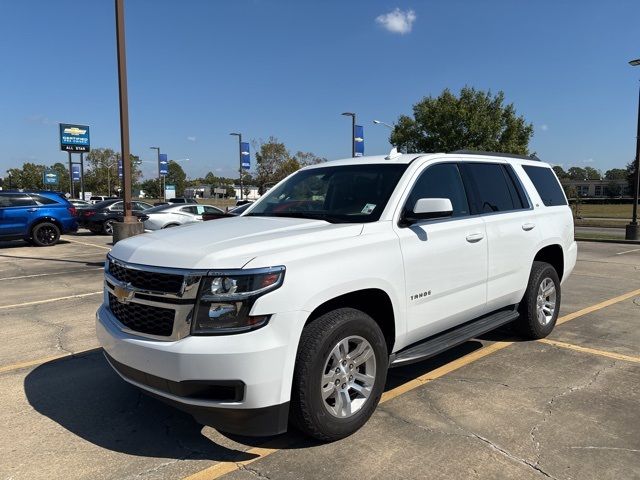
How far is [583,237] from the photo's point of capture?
19984 millimetres

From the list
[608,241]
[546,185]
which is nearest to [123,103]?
[546,185]

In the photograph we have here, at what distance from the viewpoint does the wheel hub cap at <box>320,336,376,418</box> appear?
319 centimetres

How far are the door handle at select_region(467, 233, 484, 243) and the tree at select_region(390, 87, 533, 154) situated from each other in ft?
120

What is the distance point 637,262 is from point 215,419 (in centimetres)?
1276

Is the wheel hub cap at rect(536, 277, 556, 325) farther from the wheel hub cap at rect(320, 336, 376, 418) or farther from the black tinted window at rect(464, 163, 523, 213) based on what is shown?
the wheel hub cap at rect(320, 336, 376, 418)

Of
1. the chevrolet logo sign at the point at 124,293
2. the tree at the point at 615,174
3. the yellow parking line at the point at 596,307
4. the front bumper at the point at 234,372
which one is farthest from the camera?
the tree at the point at 615,174

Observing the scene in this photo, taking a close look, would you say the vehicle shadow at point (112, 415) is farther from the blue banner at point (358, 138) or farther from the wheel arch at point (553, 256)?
the blue banner at point (358, 138)

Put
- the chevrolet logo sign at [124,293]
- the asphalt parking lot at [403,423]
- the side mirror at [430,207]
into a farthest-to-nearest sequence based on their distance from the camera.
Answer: the side mirror at [430,207] → the chevrolet logo sign at [124,293] → the asphalt parking lot at [403,423]

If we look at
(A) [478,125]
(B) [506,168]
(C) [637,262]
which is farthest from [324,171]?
(A) [478,125]

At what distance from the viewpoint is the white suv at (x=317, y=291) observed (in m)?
2.80

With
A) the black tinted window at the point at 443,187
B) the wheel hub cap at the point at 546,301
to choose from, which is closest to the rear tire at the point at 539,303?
the wheel hub cap at the point at 546,301

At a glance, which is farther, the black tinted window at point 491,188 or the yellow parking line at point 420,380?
the black tinted window at point 491,188

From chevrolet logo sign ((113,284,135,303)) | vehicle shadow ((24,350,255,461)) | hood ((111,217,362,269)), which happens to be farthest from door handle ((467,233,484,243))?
chevrolet logo sign ((113,284,135,303))

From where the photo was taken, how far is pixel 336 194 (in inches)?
168
